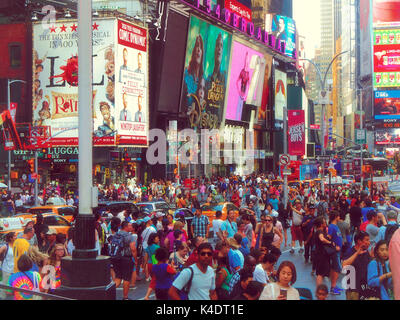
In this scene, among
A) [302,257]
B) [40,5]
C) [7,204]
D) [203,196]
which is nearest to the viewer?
[302,257]

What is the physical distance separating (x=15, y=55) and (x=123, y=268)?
2017 inches

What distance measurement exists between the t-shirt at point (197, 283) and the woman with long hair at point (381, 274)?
7.94 feet

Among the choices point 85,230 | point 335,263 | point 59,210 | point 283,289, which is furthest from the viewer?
point 59,210

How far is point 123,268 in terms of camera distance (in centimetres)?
1293

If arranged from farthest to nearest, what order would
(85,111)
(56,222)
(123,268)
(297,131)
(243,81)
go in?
(243,81) < (297,131) < (56,222) < (123,268) < (85,111)

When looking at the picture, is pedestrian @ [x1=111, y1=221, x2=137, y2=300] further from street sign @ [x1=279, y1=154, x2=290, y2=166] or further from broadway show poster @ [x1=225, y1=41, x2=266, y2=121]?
broadway show poster @ [x1=225, y1=41, x2=266, y2=121]

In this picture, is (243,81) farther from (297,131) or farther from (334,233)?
(334,233)

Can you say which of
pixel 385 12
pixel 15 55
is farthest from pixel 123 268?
pixel 385 12

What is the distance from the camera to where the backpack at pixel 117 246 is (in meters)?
13.0

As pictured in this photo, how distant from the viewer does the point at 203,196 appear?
143 feet
